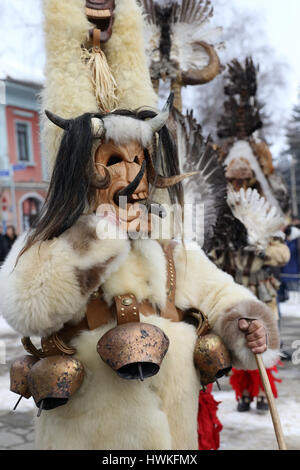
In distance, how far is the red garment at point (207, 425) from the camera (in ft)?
8.62

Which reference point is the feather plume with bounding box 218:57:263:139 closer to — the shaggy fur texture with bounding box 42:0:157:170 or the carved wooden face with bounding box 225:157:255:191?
the carved wooden face with bounding box 225:157:255:191

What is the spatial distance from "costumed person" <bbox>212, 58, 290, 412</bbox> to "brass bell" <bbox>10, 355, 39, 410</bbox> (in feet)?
8.35

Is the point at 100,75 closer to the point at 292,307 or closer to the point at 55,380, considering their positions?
the point at 55,380

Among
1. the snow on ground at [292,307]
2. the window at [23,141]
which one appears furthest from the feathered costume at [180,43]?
the window at [23,141]

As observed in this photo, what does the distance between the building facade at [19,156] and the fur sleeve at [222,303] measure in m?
16.0

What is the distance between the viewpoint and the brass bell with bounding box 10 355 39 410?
6.33ft

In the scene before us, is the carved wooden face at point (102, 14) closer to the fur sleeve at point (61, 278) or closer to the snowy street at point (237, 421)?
the fur sleeve at point (61, 278)

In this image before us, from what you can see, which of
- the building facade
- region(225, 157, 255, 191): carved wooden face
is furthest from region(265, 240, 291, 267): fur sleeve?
the building facade

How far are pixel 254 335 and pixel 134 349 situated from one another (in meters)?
0.51

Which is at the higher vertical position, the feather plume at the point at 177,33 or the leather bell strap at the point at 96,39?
the feather plume at the point at 177,33

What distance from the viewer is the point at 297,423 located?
3865 millimetres
